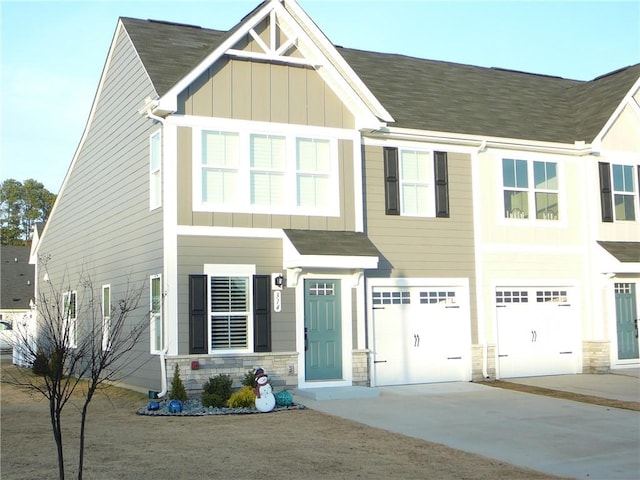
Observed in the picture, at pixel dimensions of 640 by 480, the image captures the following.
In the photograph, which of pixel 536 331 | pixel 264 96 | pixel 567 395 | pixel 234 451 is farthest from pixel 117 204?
pixel 567 395

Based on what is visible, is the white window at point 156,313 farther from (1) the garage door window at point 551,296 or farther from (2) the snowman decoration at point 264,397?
(1) the garage door window at point 551,296

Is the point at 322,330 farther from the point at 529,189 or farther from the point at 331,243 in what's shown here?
the point at 529,189

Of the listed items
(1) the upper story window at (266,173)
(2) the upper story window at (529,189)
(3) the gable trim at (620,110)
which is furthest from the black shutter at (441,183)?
(3) the gable trim at (620,110)

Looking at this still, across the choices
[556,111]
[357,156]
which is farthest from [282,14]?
[556,111]

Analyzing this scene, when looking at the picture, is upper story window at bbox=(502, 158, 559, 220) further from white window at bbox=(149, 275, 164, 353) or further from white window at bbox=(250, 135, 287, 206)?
white window at bbox=(149, 275, 164, 353)

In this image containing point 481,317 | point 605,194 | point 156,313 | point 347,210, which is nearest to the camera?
point 156,313

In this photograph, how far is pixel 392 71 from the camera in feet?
70.1

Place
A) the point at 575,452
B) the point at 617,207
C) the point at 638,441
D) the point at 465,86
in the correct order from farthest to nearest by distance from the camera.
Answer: the point at 465,86 → the point at 617,207 → the point at 638,441 → the point at 575,452

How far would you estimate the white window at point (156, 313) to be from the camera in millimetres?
15765

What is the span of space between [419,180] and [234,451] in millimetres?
9911

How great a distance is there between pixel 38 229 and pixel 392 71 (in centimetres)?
1640

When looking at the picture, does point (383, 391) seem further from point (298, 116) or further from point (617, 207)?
point (617, 207)

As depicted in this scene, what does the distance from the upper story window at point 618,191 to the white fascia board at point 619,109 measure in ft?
2.33

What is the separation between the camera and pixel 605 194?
20156mm
